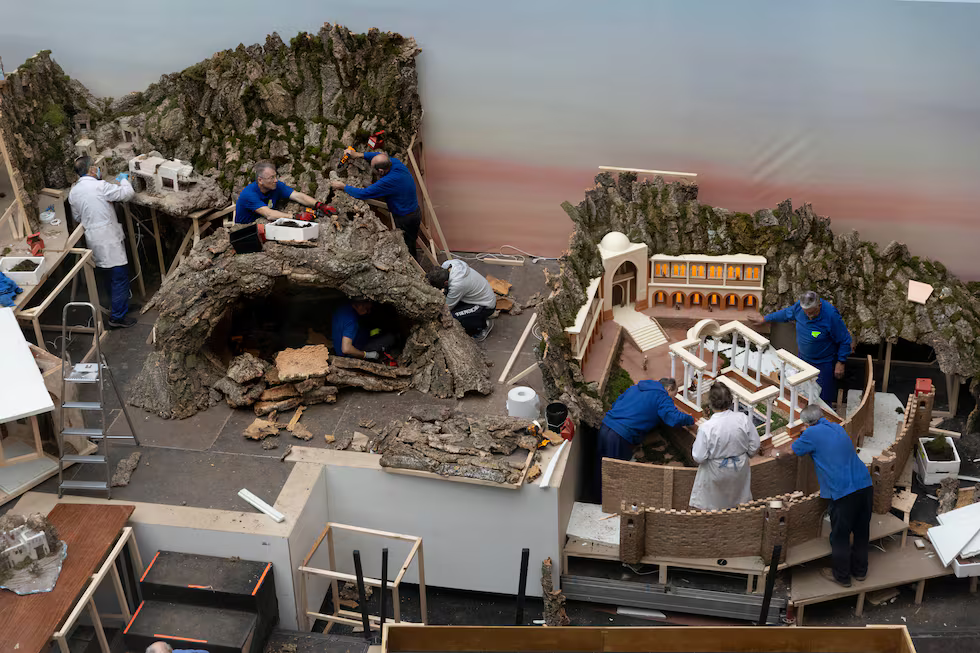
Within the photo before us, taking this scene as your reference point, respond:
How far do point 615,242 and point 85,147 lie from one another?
6.22 metres

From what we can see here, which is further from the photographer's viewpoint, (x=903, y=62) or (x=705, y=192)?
(x=705, y=192)

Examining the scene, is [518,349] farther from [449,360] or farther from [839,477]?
[839,477]

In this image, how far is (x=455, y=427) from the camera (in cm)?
1084

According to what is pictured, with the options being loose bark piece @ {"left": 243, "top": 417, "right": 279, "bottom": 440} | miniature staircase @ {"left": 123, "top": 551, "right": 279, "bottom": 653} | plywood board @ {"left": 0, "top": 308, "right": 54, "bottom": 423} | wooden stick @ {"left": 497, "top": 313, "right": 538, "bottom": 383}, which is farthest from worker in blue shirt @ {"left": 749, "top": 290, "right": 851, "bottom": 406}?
plywood board @ {"left": 0, "top": 308, "right": 54, "bottom": 423}

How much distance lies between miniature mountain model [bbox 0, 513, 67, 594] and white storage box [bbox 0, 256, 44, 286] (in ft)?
10.2

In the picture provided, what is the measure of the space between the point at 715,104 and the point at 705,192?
3.40 feet

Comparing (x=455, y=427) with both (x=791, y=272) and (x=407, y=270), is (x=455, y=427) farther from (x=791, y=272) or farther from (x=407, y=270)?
(x=791, y=272)

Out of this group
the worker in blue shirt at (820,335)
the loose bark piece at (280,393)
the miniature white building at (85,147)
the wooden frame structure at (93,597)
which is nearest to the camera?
the wooden frame structure at (93,597)

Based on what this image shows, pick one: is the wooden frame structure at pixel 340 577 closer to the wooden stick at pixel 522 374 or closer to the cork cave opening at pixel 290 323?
the wooden stick at pixel 522 374

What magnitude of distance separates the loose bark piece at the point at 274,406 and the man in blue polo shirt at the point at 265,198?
6.09ft

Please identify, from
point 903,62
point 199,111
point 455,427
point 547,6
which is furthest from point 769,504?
point 199,111

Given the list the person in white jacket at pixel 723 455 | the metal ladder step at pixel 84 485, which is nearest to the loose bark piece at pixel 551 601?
the person in white jacket at pixel 723 455

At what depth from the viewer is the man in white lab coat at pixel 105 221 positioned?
12.6 m

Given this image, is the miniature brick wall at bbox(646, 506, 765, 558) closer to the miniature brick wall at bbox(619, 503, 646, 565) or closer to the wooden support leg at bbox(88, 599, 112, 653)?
the miniature brick wall at bbox(619, 503, 646, 565)
